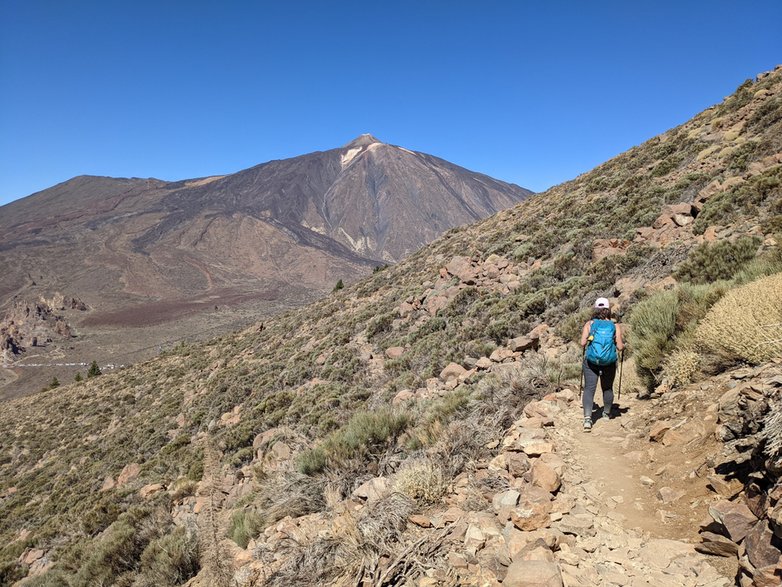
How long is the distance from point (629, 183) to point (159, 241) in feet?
501

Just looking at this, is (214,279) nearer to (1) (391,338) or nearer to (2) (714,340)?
(1) (391,338)

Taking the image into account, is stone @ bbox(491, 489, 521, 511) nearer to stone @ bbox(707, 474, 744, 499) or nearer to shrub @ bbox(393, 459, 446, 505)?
shrub @ bbox(393, 459, 446, 505)

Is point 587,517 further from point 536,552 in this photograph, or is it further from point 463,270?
point 463,270

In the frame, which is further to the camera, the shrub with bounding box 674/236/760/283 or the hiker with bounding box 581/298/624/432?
the shrub with bounding box 674/236/760/283

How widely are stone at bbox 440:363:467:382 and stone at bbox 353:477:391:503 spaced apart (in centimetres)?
452

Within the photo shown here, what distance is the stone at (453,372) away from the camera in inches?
355

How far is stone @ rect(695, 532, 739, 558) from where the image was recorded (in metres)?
2.42

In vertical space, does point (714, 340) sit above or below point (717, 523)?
above

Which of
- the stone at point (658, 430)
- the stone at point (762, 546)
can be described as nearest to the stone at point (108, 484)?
the stone at point (658, 430)

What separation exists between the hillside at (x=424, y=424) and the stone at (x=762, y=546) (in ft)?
0.10

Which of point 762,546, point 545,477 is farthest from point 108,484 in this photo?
point 762,546

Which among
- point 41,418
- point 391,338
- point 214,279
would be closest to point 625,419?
point 391,338

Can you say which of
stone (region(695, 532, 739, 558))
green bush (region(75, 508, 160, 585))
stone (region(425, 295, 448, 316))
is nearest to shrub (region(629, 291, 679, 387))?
stone (region(695, 532, 739, 558))

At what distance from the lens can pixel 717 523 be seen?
8.48 feet
